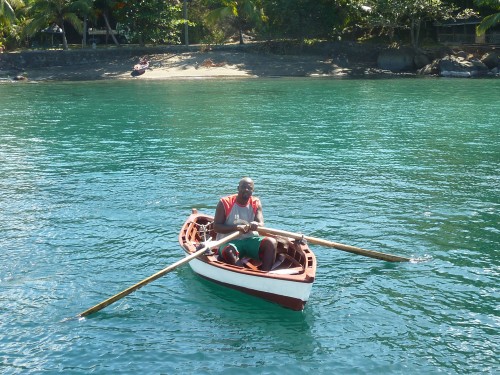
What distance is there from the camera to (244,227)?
43.8 ft

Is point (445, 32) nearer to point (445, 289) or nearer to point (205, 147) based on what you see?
point (205, 147)

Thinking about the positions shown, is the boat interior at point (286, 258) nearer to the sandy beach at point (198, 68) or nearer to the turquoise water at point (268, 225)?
the turquoise water at point (268, 225)

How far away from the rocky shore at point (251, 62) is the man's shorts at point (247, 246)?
48687mm

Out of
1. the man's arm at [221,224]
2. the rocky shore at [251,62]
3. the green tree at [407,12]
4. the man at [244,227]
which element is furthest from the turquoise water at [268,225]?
the green tree at [407,12]

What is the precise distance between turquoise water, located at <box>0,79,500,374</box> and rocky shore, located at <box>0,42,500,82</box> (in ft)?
85.8

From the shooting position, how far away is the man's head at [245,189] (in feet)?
43.7

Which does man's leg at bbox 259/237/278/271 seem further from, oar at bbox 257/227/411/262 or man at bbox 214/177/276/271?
oar at bbox 257/227/411/262

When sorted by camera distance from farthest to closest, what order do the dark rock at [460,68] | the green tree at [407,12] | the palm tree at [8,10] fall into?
the green tree at [407,12]
the dark rock at [460,68]
the palm tree at [8,10]

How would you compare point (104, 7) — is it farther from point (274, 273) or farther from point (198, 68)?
point (274, 273)

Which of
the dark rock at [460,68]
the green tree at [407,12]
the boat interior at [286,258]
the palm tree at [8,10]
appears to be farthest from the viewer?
the green tree at [407,12]

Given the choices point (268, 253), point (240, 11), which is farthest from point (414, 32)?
point (268, 253)

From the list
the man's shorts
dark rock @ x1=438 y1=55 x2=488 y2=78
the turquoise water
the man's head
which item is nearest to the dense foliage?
dark rock @ x1=438 y1=55 x2=488 y2=78

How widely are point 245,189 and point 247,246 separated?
1.12 meters

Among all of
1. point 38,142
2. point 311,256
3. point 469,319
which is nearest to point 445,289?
point 469,319
